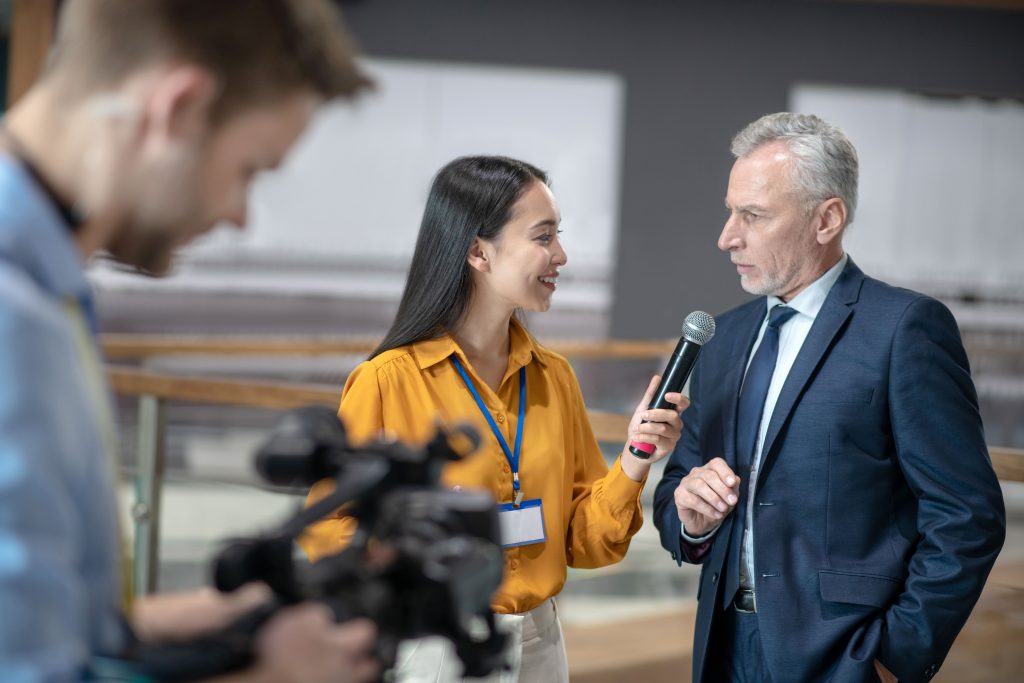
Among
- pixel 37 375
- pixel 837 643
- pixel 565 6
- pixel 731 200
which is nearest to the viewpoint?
pixel 37 375

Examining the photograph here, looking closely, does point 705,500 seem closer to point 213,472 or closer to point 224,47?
point 224,47

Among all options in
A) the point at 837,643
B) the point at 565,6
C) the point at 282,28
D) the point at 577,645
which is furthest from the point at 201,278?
the point at 282,28

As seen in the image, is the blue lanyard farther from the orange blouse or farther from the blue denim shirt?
the blue denim shirt

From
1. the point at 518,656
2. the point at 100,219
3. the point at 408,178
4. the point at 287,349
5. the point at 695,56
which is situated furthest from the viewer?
the point at 408,178

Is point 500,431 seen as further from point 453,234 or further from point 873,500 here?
point 873,500

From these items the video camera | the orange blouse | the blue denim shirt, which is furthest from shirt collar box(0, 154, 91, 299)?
the orange blouse

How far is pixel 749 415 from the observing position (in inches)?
81.8

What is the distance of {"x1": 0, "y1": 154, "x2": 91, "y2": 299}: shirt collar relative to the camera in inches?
33.7

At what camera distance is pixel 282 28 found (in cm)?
99

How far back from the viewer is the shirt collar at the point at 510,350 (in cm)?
200

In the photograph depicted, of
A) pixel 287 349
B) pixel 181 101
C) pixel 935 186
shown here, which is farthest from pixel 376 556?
pixel 935 186

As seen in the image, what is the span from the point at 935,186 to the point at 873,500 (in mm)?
6040

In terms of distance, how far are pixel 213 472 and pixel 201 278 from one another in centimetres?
395

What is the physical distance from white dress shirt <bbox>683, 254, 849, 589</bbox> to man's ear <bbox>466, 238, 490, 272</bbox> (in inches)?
22.9
